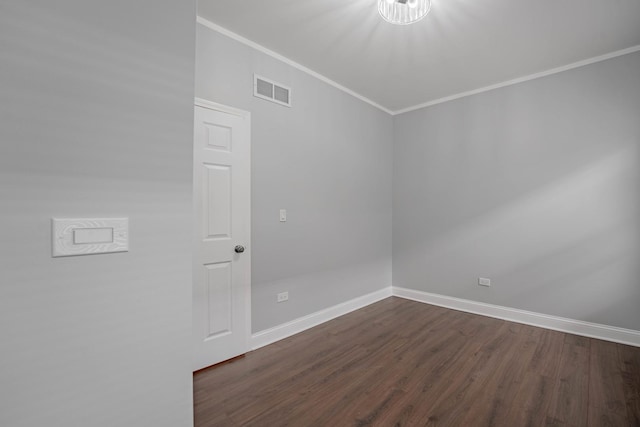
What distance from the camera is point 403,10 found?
7.09 ft

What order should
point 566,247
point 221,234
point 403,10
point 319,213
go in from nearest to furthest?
point 403,10, point 221,234, point 566,247, point 319,213

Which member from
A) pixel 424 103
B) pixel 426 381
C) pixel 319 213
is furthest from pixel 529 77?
pixel 426 381

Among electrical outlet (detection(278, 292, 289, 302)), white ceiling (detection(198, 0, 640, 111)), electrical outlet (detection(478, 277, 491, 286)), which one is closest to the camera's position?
white ceiling (detection(198, 0, 640, 111))

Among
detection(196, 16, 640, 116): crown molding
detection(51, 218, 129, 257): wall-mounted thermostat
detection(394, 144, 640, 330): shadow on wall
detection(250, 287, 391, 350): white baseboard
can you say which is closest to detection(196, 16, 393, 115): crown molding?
detection(196, 16, 640, 116): crown molding

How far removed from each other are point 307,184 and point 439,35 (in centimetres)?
189

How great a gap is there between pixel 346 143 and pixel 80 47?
3.07 metres

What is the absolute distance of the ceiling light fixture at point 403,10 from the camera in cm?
208

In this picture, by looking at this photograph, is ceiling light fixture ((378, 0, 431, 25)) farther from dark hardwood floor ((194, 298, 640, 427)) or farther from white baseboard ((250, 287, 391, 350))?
white baseboard ((250, 287, 391, 350))

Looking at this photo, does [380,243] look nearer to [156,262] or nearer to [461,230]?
[461,230]

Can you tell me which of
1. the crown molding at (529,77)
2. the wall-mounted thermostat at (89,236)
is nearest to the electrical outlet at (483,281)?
the crown molding at (529,77)

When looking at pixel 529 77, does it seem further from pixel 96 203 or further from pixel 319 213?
pixel 96 203

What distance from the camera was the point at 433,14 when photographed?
2352 mm

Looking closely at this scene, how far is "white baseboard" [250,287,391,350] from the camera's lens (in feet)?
9.32

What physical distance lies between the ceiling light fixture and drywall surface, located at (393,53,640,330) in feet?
6.92
